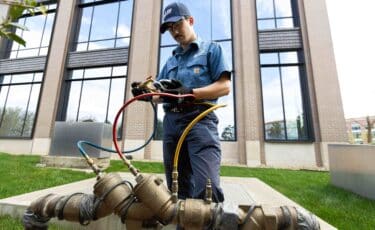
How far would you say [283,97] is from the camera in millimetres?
7270

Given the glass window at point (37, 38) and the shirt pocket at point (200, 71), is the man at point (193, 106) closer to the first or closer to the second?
the shirt pocket at point (200, 71)

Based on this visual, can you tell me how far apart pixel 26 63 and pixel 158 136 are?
767cm

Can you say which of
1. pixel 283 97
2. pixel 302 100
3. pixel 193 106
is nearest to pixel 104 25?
pixel 283 97

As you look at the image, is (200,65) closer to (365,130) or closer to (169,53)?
(169,53)

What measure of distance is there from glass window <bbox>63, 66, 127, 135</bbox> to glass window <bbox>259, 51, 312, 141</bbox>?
18.7 ft

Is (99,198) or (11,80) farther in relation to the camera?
(11,80)

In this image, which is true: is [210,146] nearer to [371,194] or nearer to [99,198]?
[99,198]

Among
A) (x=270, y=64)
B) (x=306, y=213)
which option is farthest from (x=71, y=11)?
(x=306, y=213)

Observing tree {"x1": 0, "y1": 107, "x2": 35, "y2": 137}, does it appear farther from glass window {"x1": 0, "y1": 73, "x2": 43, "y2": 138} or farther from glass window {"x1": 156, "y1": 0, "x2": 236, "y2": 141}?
glass window {"x1": 156, "y1": 0, "x2": 236, "y2": 141}

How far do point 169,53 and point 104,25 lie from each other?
3.79 metres

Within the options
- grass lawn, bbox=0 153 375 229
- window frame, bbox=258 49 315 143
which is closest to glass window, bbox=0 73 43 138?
grass lawn, bbox=0 153 375 229

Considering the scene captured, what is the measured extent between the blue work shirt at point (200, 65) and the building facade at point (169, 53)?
597cm

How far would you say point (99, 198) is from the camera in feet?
2.84

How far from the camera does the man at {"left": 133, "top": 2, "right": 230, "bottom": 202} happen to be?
40.6 inches
